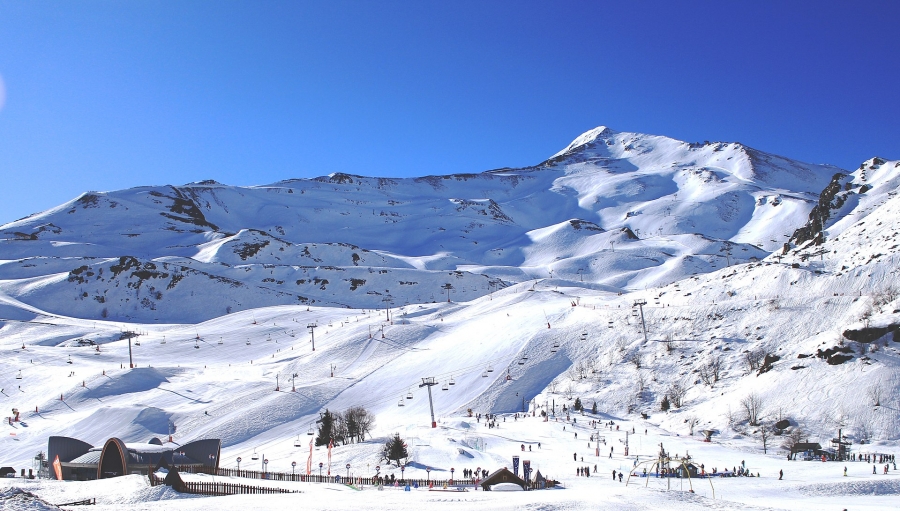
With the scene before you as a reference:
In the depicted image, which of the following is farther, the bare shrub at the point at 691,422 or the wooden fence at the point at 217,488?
the bare shrub at the point at 691,422

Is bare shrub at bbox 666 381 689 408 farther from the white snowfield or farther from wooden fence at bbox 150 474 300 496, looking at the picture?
wooden fence at bbox 150 474 300 496

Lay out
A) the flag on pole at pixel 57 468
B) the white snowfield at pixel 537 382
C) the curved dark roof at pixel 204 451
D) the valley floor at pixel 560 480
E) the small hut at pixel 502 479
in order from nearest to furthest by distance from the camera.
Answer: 1. the valley floor at pixel 560 480
2. the small hut at pixel 502 479
3. the white snowfield at pixel 537 382
4. the flag on pole at pixel 57 468
5. the curved dark roof at pixel 204 451

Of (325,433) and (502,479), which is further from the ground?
(502,479)

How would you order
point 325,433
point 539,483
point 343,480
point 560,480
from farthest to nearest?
1. point 325,433
2. point 560,480
3. point 343,480
4. point 539,483

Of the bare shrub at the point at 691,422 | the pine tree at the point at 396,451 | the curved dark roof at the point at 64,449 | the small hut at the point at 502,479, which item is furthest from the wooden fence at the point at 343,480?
the bare shrub at the point at 691,422

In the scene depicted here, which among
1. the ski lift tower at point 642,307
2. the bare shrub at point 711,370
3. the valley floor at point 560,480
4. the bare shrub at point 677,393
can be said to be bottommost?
the valley floor at point 560,480

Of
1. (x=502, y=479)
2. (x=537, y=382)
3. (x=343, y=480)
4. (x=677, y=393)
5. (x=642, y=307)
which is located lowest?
(x=343, y=480)

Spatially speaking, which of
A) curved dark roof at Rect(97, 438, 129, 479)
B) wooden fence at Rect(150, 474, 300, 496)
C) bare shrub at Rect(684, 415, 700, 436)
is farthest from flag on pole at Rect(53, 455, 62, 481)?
bare shrub at Rect(684, 415, 700, 436)

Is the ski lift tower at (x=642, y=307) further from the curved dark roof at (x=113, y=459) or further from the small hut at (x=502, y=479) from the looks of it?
the curved dark roof at (x=113, y=459)

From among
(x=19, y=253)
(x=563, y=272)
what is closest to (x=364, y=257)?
(x=563, y=272)

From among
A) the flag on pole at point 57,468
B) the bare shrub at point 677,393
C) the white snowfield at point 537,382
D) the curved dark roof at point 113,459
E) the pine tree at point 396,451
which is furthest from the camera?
the bare shrub at point 677,393

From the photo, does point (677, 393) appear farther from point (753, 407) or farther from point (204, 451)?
point (204, 451)

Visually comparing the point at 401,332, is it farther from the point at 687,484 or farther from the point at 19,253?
the point at 19,253

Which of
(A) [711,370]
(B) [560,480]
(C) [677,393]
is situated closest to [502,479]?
(B) [560,480]
